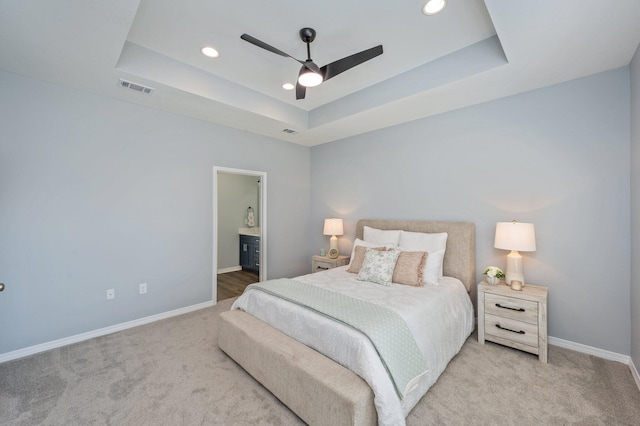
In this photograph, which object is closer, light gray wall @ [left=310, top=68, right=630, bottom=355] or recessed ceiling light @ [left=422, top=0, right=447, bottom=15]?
recessed ceiling light @ [left=422, top=0, right=447, bottom=15]

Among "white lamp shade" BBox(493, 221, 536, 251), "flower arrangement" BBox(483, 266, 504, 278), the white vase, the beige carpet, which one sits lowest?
the beige carpet

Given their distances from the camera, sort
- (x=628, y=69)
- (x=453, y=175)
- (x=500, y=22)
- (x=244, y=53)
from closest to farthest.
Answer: (x=500, y=22) → (x=628, y=69) → (x=244, y=53) → (x=453, y=175)

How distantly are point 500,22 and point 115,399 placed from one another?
3.79m

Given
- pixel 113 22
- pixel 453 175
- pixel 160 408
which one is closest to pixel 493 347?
pixel 453 175

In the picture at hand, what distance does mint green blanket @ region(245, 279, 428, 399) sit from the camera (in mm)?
1649

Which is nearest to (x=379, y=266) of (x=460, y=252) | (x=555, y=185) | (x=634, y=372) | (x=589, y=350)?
(x=460, y=252)

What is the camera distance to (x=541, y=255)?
2748 mm

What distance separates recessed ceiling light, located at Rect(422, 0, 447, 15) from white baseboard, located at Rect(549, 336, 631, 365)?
10.5ft

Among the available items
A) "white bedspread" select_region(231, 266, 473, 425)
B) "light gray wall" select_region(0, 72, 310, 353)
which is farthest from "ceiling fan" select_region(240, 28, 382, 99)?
"light gray wall" select_region(0, 72, 310, 353)

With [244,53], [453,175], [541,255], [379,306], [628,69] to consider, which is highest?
[244,53]

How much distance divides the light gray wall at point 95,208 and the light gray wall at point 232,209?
2.15m

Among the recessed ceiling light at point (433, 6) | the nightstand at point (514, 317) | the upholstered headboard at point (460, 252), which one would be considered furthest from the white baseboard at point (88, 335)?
the recessed ceiling light at point (433, 6)

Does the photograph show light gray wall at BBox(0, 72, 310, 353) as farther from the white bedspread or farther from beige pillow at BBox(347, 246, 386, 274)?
beige pillow at BBox(347, 246, 386, 274)

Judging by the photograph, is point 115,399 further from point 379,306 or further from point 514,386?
point 514,386
